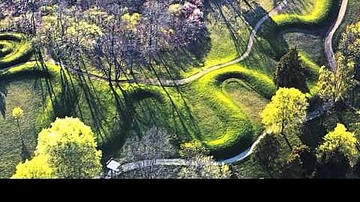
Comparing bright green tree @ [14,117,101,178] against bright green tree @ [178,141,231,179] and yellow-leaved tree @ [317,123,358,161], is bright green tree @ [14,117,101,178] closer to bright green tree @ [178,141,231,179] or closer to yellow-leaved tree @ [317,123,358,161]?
bright green tree @ [178,141,231,179]

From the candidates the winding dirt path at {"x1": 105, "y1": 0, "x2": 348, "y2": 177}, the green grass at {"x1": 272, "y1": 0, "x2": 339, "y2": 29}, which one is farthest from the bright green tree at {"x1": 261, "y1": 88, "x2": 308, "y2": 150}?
the green grass at {"x1": 272, "y1": 0, "x2": 339, "y2": 29}

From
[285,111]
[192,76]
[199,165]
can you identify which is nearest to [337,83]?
[285,111]

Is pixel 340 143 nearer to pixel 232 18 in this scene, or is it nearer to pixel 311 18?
pixel 311 18

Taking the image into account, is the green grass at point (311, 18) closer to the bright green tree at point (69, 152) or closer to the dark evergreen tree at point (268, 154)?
A: the dark evergreen tree at point (268, 154)

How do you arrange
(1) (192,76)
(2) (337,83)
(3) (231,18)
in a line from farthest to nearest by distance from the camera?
(3) (231,18) → (1) (192,76) → (2) (337,83)

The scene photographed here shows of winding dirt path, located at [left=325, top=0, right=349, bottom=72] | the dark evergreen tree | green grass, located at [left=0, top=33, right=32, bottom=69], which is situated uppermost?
green grass, located at [left=0, top=33, right=32, bottom=69]

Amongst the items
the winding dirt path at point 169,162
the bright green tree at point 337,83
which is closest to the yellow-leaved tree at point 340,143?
the winding dirt path at point 169,162

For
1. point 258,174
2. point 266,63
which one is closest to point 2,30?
point 266,63

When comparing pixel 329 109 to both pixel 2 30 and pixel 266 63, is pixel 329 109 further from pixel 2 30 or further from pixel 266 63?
pixel 2 30
